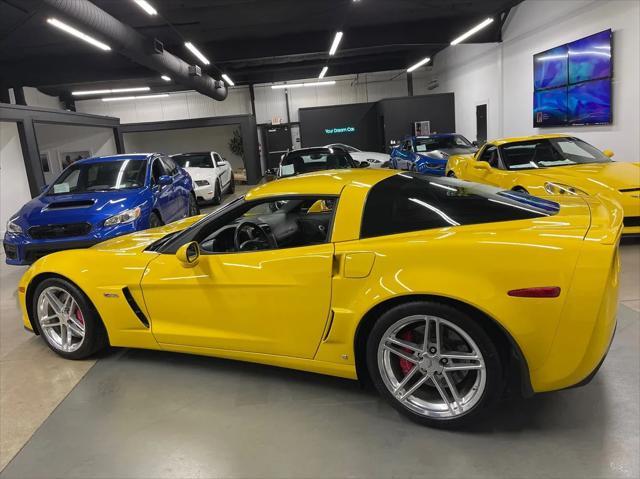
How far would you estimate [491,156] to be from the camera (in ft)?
23.6

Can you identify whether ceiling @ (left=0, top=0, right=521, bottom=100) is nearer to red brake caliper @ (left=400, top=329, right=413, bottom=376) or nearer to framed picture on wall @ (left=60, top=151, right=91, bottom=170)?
framed picture on wall @ (left=60, top=151, right=91, bottom=170)

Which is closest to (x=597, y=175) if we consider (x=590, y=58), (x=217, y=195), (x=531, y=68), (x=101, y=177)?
(x=590, y=58)

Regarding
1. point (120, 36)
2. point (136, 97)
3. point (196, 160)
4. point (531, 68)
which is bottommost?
point (196, 160)

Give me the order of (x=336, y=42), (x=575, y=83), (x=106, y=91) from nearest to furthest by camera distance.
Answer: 1. (x=575, y=83)
2. (x=336, y=42)
3. (x=106, y=91)

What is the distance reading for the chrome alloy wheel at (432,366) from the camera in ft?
7.20

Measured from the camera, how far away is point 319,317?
8.09 feet

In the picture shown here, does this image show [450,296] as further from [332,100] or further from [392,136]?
[332,100]

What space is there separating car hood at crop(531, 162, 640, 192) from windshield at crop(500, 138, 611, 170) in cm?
42

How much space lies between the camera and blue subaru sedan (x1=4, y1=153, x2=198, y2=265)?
18.8 ft

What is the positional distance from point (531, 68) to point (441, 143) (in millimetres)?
3649

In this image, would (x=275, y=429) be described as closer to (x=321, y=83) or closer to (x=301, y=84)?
(x=301, y=84)

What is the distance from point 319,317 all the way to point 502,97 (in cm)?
1495

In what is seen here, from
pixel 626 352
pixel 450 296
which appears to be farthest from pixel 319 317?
pixel 626 352

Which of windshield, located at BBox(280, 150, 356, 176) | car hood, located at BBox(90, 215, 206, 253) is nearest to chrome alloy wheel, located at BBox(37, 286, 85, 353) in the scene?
car hood, located at BBox(90, 215, 206, 253)
